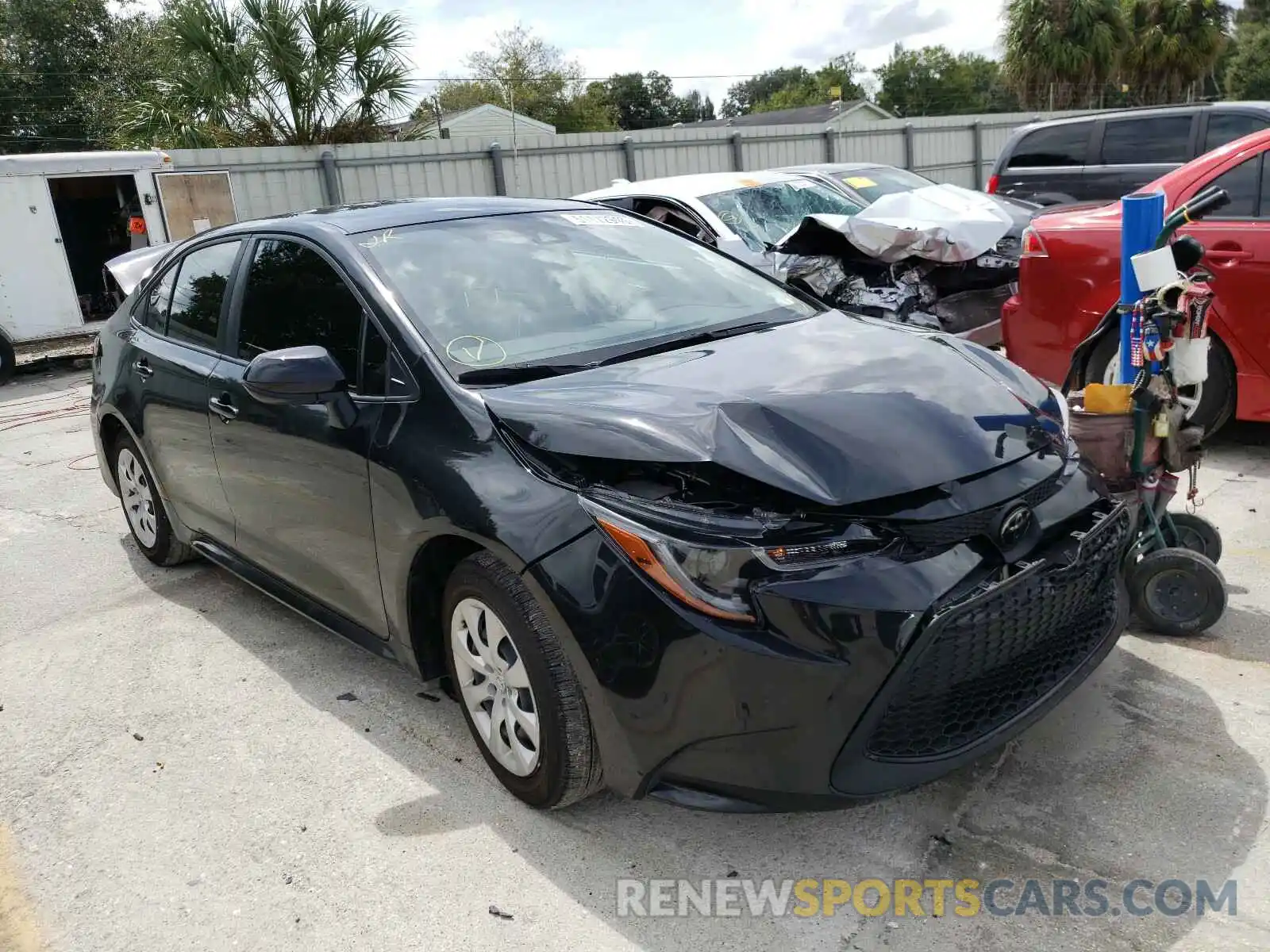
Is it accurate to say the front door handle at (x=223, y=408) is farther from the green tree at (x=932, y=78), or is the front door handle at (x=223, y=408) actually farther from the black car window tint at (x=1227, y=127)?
the green tree at (x=932, y=78)

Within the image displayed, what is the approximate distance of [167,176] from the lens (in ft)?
42.4

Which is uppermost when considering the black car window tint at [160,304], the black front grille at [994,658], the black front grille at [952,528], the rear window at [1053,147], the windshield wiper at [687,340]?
the rear window at [1053,147]

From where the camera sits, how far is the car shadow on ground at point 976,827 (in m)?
2.35

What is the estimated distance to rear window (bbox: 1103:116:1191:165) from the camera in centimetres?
845

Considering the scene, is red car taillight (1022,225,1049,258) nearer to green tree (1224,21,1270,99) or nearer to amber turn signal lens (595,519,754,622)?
amber turn signal lens (595,519,754,622)

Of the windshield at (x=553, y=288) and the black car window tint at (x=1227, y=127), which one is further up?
the black car window tint at (x=1227, y=127)

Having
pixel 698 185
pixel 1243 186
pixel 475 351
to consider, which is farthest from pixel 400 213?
pixel 698 185

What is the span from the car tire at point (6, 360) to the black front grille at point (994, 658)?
12.2 meters

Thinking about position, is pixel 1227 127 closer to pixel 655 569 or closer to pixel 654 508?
pixel 654 508

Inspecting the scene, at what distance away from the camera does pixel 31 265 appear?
469 inches

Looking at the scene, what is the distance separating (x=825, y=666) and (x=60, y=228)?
12.9 metres

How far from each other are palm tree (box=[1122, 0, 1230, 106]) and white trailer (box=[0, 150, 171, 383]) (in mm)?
35515

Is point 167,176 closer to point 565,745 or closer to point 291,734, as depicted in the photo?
point 291,734

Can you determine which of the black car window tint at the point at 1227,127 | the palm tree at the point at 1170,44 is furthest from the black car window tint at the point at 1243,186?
the palm tree at the point at 1170,44
